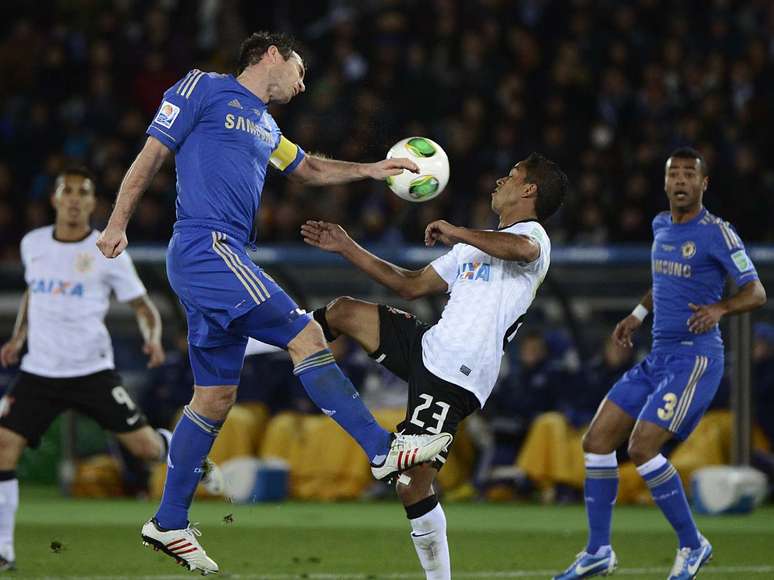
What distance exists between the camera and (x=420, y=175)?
7129 millimetres

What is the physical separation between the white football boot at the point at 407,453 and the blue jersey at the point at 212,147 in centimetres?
126

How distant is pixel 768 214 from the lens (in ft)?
48.6

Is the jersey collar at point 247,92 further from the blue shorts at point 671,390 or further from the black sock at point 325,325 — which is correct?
the blue shorts at point 671,390

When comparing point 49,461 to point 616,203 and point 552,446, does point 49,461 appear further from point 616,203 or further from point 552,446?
point 616,203

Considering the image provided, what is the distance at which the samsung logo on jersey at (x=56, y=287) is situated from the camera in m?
9.65

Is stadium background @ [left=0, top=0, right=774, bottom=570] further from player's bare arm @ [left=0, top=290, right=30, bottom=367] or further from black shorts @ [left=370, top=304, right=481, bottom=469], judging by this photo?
black shorts @ [left=370, top=304, right=481, bottom=469]

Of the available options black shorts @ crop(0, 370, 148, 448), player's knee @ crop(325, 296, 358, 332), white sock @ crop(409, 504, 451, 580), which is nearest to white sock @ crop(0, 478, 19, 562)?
black shorts @ crop(0, 370, 148, 448)

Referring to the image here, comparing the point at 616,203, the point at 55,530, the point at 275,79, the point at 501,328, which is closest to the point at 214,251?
the point at 275,79

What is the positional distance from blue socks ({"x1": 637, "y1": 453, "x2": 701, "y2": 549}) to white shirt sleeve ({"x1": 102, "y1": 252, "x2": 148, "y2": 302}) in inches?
144

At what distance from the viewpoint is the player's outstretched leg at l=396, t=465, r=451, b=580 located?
22.3 feet

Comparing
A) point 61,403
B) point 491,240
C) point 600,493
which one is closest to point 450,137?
point 61,403

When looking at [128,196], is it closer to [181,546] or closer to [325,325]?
[325,325]

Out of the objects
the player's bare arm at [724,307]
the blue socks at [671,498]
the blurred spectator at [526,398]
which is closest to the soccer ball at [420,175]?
the player's bare arm at [724,307]

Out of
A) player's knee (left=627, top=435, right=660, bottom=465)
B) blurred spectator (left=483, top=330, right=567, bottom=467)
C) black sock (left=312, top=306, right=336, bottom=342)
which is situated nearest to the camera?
black sock (left=312, top=306, right=336, bottom=342)
